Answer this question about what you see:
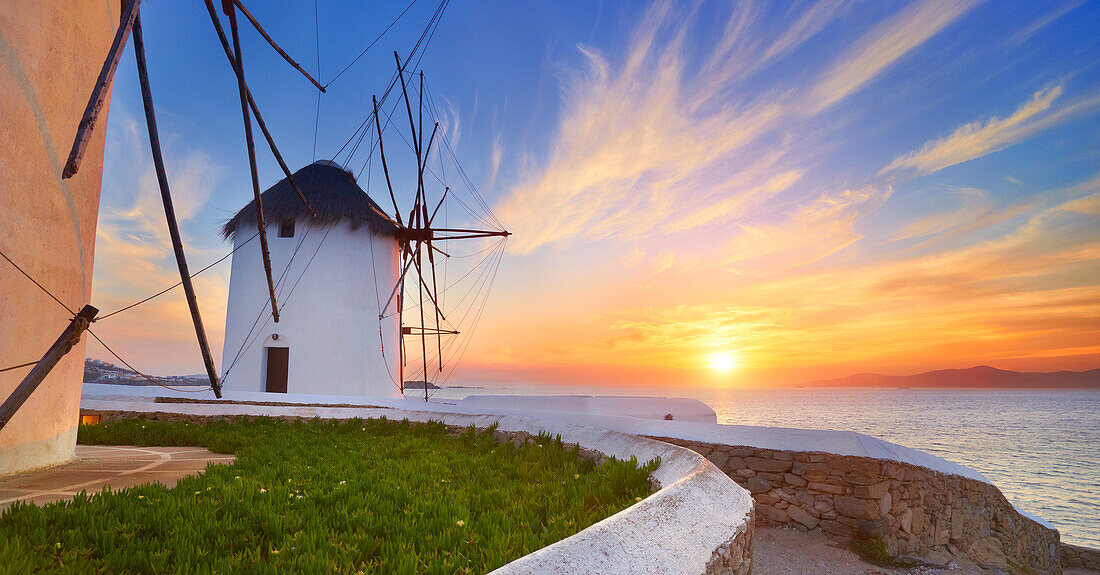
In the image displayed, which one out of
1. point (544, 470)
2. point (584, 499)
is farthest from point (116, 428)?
point (584, 499)

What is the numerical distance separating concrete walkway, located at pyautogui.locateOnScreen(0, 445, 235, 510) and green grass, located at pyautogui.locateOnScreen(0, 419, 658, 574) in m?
0.71

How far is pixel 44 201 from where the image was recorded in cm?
522

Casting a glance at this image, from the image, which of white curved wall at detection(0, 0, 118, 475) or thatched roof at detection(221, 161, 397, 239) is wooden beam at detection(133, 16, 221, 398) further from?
thatched roof at detection(221, 161, 397, 239)

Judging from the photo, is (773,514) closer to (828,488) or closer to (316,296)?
(828,488)

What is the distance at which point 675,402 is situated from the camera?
14555mm

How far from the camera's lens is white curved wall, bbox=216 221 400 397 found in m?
15.9

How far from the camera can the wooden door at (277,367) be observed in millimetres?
15961

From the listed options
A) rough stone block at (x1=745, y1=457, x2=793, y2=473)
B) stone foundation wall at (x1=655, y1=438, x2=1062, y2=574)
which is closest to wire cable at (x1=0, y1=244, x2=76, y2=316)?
stone foundation wall at (x1=655, y1=438, x2=1062, y2=574)

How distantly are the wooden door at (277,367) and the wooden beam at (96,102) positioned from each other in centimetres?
1241

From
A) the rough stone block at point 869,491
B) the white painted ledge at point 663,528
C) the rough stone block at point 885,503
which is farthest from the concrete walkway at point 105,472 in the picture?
the rough stone block at point 885,503

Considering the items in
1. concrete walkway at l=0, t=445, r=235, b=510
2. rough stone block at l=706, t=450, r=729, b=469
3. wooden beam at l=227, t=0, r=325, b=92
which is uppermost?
wooden beam at l=227, t=0, r=325, b=92

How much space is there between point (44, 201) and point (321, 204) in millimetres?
11671

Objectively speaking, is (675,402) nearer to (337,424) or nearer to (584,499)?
(337,424)

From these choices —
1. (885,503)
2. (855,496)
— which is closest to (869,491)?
(855,496)
